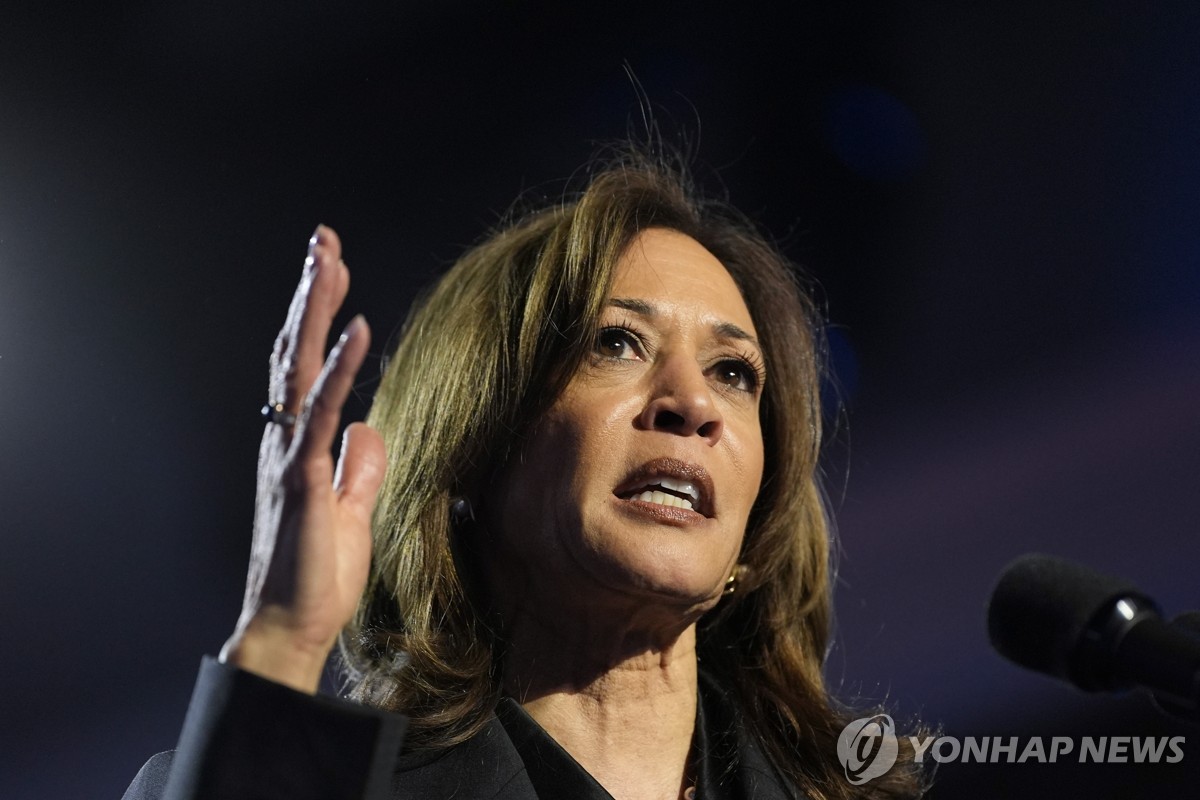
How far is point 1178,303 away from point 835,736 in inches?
59.9

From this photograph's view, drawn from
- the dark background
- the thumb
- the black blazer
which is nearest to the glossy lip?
the thumb

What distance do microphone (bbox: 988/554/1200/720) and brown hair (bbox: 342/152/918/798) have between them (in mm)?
919

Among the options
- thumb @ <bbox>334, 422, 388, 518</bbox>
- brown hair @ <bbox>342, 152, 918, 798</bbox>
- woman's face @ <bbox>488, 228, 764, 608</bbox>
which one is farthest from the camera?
brown hair @ <bbox>342, 152, 918, 798</bbox>

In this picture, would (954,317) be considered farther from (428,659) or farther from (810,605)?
(428,659)

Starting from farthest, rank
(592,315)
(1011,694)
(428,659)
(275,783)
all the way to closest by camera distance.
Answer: (1011,694) → (592,315) → (428,659) → (275,783)

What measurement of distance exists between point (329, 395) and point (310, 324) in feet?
0.33

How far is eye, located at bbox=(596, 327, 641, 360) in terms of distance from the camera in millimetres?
2049

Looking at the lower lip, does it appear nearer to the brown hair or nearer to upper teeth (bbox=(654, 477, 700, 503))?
upper teeth (bbox=(654, 477, 700, 503))

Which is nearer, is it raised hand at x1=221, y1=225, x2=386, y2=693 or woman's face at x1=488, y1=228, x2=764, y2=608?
raised hand at x1=221, y1=225, x2=386, y2=693

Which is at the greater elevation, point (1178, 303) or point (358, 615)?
point (1178, 303)

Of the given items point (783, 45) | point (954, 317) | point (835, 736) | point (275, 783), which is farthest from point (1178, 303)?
point (275, 783)

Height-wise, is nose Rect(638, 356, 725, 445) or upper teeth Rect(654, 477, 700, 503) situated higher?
nose Rect(638, 356, 725, 445)

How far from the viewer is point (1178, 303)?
2.91 metres

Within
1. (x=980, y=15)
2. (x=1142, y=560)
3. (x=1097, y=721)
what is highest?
(x=980, y=15)
